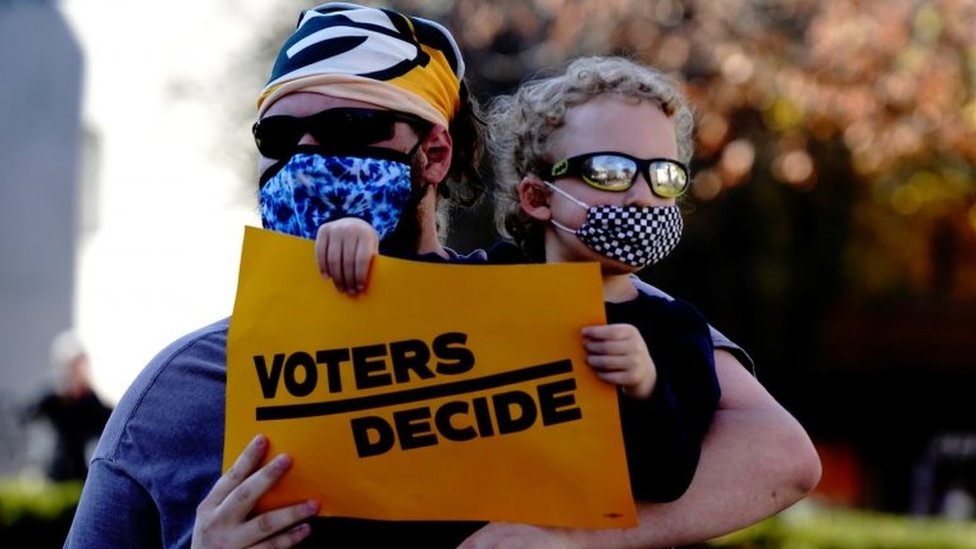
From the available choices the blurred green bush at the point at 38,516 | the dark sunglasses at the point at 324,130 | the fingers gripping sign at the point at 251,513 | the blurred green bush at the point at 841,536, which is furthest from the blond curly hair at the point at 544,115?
Answer: the blurred green bush at the point at 38,516

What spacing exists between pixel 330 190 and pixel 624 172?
0.46 m

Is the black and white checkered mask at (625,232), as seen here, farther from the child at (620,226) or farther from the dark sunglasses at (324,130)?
the dark sunglasses at (324,130)

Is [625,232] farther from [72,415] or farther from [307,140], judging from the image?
[72,415]

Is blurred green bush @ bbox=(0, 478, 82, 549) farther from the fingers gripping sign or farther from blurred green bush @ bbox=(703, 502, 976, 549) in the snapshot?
the fingers gripping sign

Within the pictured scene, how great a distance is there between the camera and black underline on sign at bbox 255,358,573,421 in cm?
217

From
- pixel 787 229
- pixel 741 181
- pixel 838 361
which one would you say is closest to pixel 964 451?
pixel 838 361

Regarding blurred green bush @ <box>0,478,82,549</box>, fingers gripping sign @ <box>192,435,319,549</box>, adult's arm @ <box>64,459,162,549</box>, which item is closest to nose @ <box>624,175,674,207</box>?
fingers gripping sign @ <box>192,435,319,549</box>

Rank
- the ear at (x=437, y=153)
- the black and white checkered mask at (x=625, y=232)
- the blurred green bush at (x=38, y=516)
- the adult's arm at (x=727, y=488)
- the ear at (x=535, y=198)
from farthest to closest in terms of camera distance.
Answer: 1. the blurred green bush at (x=38, y=516)
2. the ear at (x=437, y=153)
3. the ear at (x=535, y=198)
4. the black and white checkered mask at (x=625, y=232)
5. the adult's arm at (x=727, y=488)

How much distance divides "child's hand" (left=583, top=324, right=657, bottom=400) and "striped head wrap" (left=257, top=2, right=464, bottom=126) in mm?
695

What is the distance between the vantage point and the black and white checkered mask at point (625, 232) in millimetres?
2408

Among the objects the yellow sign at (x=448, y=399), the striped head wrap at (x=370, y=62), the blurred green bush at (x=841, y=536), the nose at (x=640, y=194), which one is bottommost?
the blurred green bush at (x=841, y=536)

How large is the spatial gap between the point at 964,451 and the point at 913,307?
2.28 m

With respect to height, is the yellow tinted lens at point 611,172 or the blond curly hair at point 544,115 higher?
the blond curly hair at point 544,115

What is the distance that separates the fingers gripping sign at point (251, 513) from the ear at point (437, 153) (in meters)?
0.66
